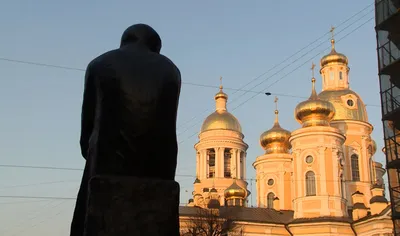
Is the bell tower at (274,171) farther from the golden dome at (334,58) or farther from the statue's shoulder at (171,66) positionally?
the statue's shoulder at (171,66)

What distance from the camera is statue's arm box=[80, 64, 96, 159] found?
13.4ft

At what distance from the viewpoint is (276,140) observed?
52.5 meters

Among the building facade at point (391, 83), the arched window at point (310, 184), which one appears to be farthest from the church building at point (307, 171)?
the building facade at point (391, 83)

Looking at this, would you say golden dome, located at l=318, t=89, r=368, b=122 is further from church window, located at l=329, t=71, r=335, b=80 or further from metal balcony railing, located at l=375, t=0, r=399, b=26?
metal balcony railing, located at l=375, t=0, r=399, b=26

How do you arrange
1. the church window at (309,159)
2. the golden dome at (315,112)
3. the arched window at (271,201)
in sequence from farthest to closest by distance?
the arched window at (271,201) < the golden dome at (315,112) < the church window at (309,159)

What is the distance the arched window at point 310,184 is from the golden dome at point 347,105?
7.99m

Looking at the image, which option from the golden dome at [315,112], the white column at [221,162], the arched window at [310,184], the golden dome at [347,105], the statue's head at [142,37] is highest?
the golden dome at [347,105]

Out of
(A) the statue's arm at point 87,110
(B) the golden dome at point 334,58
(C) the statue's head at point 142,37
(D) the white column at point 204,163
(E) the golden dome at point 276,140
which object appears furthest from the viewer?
(D) the white column at point 204,163

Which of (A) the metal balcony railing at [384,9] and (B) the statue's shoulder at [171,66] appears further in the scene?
(A) the metal balcony railing at [384,9]

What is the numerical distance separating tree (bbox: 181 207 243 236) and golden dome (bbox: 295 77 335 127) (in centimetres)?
949

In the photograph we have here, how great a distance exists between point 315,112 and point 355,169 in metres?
7.18

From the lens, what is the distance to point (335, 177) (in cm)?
4128

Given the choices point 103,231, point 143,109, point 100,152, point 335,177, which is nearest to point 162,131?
point 143,109

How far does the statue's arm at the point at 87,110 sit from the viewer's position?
4098mm
